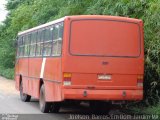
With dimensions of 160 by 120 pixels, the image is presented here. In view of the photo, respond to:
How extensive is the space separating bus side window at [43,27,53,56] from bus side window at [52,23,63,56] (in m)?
0.50

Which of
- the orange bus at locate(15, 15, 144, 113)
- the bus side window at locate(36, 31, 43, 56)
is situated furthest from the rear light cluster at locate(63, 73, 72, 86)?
the bus side window at locate(36, 31, 43, 56)

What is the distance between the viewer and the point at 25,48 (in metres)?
19.8

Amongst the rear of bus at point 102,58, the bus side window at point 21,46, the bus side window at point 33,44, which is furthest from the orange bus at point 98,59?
the bus side window at point 21,46

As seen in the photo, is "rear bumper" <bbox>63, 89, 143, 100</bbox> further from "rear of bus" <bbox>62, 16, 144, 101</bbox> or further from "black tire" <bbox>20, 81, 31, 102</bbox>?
"black tire" <bbox>20, 81, 31, 102</bbox>

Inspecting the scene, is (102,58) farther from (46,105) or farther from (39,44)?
(39,44)

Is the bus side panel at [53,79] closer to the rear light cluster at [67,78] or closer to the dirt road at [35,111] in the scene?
the rear light cluster at [67,78]

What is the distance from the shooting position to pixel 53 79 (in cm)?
1469

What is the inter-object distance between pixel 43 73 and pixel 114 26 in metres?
3.12

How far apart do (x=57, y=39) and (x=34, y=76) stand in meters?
3.21

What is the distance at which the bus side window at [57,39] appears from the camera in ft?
46.9

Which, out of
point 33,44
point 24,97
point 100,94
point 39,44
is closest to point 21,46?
point 24,97

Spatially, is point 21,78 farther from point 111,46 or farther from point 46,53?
point 111,46

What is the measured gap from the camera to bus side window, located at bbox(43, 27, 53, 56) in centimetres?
1559

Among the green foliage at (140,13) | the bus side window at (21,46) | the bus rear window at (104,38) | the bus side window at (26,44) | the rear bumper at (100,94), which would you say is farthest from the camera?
the bus side window at (21,46)
